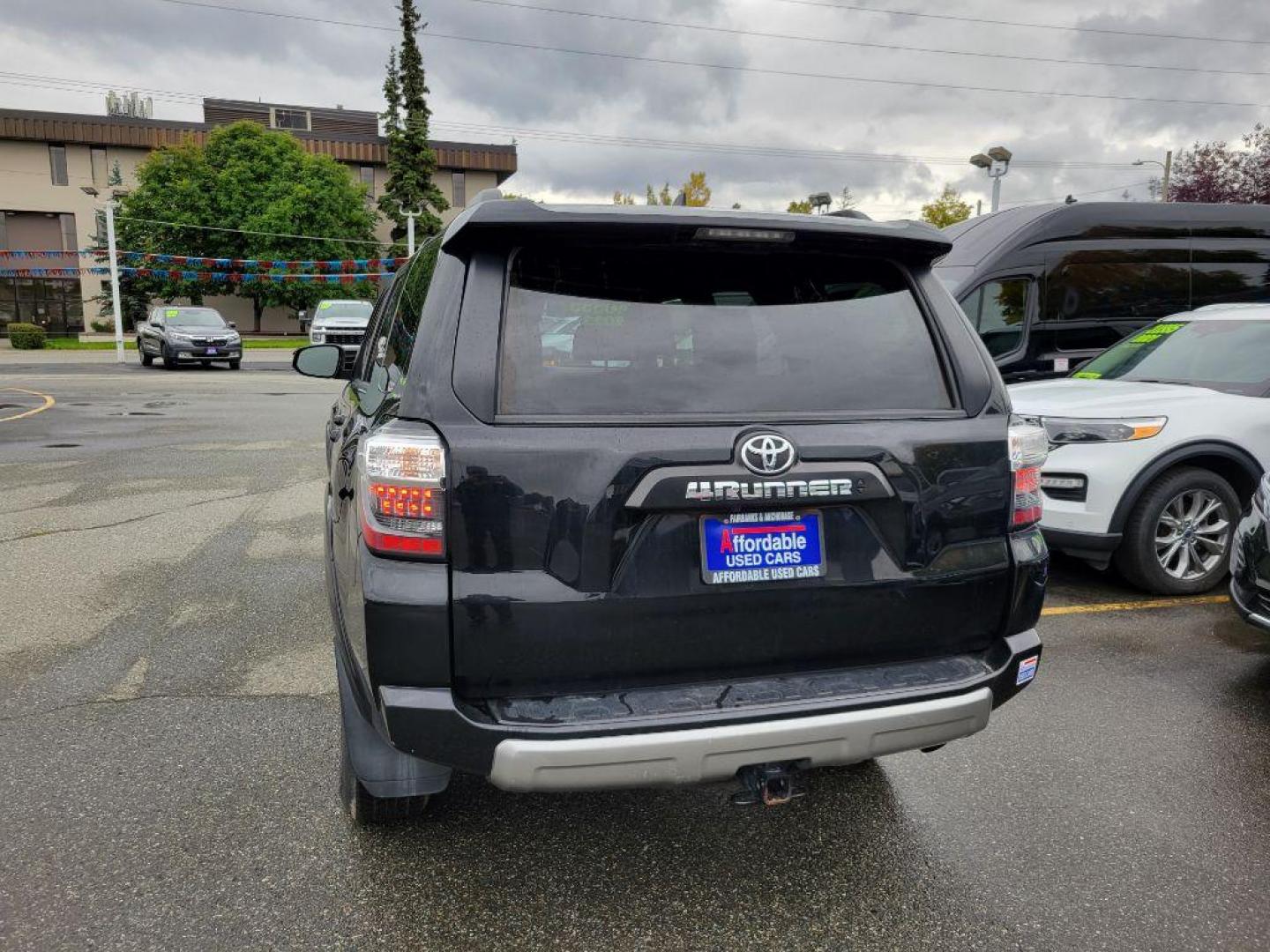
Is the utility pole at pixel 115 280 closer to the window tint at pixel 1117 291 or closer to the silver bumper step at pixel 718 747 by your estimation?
the window tint at pixel 1117 291

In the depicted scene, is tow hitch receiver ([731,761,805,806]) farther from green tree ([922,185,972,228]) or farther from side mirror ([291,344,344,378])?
green tree ([922,185,972,228])

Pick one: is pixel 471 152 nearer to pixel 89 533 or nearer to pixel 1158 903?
pixel 89 533

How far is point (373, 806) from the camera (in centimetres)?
270

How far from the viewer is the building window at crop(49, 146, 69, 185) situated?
47312 millimetres

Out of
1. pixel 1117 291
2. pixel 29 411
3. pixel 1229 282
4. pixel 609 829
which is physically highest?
pixel 1229 282

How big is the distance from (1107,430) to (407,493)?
441 centimetres

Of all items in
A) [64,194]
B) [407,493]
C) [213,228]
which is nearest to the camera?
[407,493]

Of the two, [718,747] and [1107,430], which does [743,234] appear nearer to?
[718,747]

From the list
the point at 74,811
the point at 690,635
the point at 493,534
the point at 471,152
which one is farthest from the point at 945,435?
the point at 471,152

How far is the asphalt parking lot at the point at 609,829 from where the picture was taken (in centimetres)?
239

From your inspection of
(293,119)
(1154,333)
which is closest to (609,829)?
(1154,333)

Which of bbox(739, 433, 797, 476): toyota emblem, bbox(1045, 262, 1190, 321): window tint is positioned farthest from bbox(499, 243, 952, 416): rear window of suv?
bbox(1045, 262, 1190, 321): window tint

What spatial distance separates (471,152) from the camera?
5306 cm

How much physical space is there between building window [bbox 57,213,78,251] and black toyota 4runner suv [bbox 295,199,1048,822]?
55.4 m
